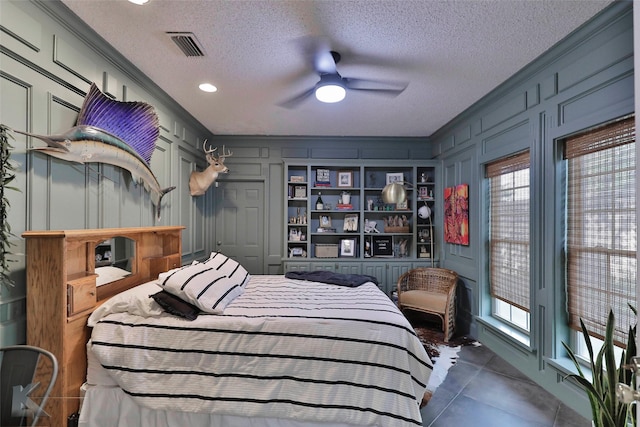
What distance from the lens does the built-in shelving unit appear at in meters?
4.52

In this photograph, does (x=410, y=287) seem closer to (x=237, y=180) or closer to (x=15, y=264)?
(x=237, y=180)

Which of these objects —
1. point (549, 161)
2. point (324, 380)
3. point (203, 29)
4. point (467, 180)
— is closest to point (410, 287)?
point (467, 180)

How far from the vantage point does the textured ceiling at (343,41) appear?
6.08 feet

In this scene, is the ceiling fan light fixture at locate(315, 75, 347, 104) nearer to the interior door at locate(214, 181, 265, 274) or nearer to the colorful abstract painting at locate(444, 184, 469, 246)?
the colorful abstract painting at locate(444, 184, 469, 246)

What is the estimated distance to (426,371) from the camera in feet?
6.09

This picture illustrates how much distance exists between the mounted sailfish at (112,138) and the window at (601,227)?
349 centimetres

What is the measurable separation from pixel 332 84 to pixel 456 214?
2.46 metres

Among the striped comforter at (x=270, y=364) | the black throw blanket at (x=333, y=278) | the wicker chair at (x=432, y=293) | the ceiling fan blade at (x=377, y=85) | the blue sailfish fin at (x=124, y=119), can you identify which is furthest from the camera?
the wicker chair at (x=432, y=293)

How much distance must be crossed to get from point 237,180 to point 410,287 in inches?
120

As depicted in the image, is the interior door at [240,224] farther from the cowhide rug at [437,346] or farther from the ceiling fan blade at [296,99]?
the cowhide rug at [437,346]

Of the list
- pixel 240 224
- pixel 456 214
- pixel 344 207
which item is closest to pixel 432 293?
pixel 456 214

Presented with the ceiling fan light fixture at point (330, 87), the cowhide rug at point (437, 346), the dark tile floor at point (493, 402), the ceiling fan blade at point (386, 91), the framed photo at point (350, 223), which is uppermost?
the ceiling fan blade at point (386, 91)

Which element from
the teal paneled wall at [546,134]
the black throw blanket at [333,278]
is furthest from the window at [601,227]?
the black throw blanket at [333,278]

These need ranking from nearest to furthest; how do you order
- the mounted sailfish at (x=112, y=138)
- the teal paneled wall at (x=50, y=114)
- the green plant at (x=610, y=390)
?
the green plant at (x=610, y=390), the teal paneled wall at (x=50, y=114), the mounted sailfish at (x=112, y=138)
